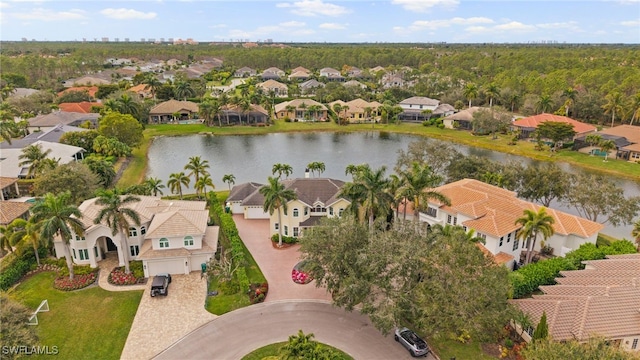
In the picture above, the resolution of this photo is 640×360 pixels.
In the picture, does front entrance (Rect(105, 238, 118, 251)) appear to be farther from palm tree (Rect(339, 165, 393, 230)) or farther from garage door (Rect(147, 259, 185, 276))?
palm tree (Rect(339, 165, 393, 230))

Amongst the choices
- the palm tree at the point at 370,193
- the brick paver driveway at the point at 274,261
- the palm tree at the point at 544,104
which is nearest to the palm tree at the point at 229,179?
the brick paver driveway at the point at 274,261

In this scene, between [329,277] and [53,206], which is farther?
[53,206]

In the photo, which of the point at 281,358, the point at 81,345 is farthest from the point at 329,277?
the point at 81,345

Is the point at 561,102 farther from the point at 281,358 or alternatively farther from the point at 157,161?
the point at 281,358

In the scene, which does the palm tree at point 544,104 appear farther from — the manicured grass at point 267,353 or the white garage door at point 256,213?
the manicured grass at point 267,353

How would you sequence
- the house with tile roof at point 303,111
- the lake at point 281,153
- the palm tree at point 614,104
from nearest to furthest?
1. the lake at point 281,153
2. the palm tree at point 614,104
3. the house with tile roof at point 303,111

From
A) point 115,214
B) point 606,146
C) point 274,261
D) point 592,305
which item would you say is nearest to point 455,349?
point 592,305

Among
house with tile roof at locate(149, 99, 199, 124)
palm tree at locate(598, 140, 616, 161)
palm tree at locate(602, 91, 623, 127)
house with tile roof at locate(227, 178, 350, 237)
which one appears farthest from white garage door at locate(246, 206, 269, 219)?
palm tree at locate(602, 91, 623, 127)
